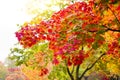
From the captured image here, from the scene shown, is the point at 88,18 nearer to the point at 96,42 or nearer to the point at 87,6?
the point at 96,42

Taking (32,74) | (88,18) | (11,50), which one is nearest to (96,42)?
(88,18)

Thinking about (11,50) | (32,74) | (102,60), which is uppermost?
(11,50)

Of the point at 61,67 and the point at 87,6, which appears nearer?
the point at 87,6

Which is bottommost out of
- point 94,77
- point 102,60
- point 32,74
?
point 94,77

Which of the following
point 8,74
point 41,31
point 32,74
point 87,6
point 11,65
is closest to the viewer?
point 87,6

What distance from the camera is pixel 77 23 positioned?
8.09 m

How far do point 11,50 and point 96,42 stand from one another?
34.4ft

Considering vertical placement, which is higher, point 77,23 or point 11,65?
point 77,23

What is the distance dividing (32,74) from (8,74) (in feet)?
129

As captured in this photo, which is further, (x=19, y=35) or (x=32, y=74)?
(x=32, y=74)

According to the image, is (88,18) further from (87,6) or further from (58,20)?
(58,20)

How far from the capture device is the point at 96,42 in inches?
301

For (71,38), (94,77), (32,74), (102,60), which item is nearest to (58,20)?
(71,38)

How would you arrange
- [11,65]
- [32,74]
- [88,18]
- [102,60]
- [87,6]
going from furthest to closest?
[11,65]
[32,74]
[102,60]
[87,6]
[88,18]
